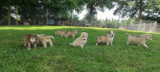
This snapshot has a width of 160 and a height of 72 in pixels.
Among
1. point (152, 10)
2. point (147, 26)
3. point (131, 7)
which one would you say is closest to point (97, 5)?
point (131, 7)

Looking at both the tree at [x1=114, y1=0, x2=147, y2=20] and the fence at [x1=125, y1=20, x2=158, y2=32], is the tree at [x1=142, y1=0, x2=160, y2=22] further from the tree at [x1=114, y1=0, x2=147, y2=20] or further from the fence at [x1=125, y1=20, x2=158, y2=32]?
the fence at [x1=125, y1=20, x2=158, y2=32]

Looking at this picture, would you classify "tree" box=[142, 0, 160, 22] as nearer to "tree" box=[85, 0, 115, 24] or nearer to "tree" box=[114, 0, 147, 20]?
"tree" box=[114, 0, 147, 20]

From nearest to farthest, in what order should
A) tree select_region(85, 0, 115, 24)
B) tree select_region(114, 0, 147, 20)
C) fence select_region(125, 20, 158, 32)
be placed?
fence select_region(125, 20, 158, 32), tree select_region(114, 0, 147, 20), tree select_region(85, 0, 115, 24)

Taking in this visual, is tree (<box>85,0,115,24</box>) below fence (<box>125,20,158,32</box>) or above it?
above

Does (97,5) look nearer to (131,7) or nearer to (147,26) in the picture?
(131,7)

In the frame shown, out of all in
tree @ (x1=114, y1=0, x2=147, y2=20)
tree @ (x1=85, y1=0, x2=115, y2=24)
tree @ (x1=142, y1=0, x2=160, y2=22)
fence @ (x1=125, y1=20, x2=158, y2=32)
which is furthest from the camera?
tree @ (x1=85, y1=0, x2=115, y2=24)

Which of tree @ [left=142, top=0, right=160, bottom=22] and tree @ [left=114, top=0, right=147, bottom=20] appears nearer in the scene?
tree @ [left=142, top=0, right=160, bottom=22]

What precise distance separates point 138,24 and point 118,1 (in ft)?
81.0

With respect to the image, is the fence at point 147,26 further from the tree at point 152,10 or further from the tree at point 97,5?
the tree at point 97,5

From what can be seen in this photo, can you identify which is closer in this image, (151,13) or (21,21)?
(21,21)

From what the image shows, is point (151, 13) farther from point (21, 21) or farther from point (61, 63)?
point (61, 63)

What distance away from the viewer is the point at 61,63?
172 inches

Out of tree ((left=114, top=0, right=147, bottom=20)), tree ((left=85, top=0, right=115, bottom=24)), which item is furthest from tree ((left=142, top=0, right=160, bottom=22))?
tree ((left=85, top=0, right=115, bottom=24))

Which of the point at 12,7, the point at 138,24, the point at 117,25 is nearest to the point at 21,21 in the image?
the point at 12,7
